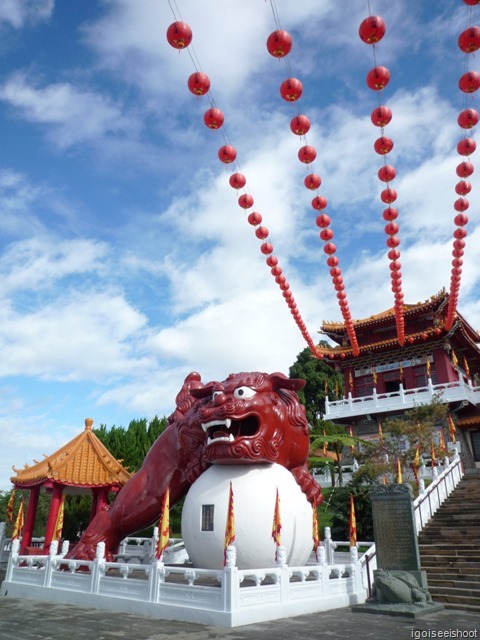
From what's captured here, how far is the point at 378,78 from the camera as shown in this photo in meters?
8.77

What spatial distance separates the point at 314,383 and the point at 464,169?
1358 inches

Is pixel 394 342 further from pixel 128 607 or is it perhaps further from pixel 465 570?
pixel 128 607

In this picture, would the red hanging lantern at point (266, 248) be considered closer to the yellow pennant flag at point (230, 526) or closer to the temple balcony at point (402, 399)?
the yellow pennant flag at point (230, 526)

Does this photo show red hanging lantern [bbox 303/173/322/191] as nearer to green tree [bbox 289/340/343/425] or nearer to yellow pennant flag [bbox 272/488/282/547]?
yellow pennant flag [bbox 272/488/282/547]

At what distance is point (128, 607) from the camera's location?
918cm

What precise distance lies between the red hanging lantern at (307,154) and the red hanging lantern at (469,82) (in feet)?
9.95

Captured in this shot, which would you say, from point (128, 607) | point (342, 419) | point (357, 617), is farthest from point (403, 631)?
point (342, 419)

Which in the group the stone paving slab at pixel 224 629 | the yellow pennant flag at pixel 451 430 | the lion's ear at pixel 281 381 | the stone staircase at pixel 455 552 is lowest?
the stone paving slab at pixel 224 629

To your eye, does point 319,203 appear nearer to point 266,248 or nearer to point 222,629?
point 266,248

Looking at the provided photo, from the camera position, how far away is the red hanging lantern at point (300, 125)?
9.93m

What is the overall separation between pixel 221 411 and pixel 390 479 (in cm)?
1223

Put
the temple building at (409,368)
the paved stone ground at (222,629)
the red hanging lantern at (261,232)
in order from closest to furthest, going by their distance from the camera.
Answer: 1. the paved stone ground at (222,629)
2. the red hanging lantern at (261,232)
3. the temple building at (409,368)

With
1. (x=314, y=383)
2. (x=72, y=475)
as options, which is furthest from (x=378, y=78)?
(x=314, y=383)

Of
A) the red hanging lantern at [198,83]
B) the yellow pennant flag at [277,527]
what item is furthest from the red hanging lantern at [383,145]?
the yellow pennant flag at [277,527]
